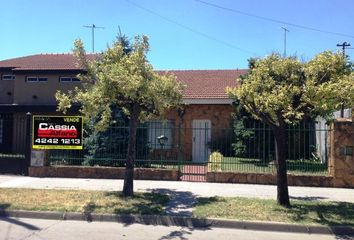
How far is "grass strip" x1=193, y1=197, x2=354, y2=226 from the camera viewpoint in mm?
9922

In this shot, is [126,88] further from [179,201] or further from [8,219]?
[8,219]

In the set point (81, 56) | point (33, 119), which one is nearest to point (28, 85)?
point (33, 119)

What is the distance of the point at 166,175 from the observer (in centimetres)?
1577

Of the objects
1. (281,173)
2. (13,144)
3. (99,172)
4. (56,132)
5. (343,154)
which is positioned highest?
(56,132)

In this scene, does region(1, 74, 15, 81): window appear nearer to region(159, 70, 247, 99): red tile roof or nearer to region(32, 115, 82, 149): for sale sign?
region(159, 70, 247, 99): red tile roof

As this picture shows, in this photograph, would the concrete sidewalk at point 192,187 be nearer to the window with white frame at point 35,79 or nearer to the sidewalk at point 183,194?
the sidewalk at point 183,194

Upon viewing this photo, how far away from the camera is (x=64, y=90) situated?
90.4 feet

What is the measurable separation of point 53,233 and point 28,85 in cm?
2082

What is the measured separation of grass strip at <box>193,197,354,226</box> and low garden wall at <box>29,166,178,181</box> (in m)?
3.88

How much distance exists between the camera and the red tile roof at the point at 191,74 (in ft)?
84.3

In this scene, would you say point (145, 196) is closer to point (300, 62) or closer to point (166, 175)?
point (166, 175)

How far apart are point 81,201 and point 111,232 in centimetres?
260

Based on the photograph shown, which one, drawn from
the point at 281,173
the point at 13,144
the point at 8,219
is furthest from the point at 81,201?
the point at 13,144

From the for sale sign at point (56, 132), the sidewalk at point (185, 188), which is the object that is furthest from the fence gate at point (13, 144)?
the for sale sign at point (56, 132)
